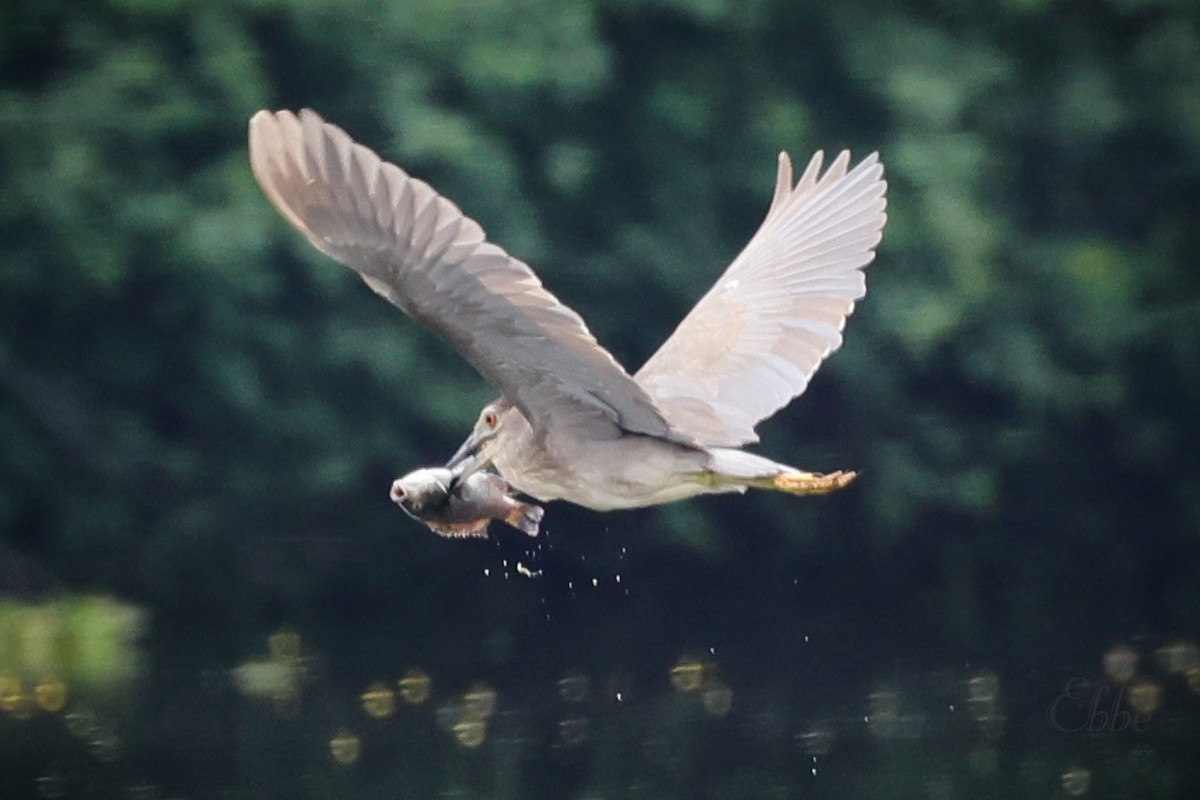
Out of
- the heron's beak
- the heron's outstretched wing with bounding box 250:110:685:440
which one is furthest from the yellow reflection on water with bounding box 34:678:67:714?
the heron's outstretched wing with bounding box 250:110:685:440

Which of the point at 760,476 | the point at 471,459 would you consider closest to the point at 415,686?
the point at 471,459

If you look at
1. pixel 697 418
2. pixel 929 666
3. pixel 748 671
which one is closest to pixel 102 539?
pixel 748 671

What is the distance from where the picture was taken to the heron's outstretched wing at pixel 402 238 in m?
3.95

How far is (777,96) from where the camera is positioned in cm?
1022

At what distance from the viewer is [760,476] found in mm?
4848

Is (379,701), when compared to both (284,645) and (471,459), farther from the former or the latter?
(471,459)

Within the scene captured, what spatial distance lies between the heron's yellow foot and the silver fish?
64cm

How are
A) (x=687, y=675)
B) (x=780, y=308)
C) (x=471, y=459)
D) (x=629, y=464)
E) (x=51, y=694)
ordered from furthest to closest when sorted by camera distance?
1. (x=687, y=675)
2. (x=51, y=694)
3. (x=780, y=308)
4. (x=471, y=459)
5. (x=629, y=464)

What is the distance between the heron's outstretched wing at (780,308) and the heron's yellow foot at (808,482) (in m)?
0.38

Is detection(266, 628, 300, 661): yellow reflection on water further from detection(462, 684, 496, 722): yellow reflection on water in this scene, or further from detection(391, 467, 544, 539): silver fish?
detection(391, 467, 544, 539): silver fish

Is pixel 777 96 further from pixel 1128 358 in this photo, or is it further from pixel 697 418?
pixel 697 418

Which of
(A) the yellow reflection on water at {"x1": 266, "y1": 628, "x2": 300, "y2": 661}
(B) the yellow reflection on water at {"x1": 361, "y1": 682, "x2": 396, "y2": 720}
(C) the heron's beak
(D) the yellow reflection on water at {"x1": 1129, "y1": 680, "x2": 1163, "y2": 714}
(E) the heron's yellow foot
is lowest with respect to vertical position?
(E) the heron's yellow foot

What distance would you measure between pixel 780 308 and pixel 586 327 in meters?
0.75

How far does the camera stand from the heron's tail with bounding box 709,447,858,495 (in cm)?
474
